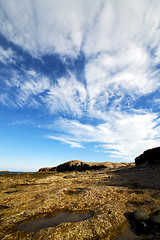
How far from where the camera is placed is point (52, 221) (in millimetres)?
7625

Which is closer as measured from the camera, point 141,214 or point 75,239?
point 75,239

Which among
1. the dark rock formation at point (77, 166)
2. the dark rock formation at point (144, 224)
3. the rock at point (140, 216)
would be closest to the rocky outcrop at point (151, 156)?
the dark rock formation at point (77, 166)

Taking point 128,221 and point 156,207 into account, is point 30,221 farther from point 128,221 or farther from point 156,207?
point 156,207

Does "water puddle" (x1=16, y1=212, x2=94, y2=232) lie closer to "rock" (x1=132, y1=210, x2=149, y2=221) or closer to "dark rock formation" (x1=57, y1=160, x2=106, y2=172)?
"rock" (x1=132, y1=210, x2=149, y2=221)

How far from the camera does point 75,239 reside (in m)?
5.81

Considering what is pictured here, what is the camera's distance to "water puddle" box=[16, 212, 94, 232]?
6981 mm

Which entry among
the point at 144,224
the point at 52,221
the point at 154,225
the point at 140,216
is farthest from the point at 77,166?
the point at 154,225

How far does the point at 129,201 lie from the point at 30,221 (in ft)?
27.2

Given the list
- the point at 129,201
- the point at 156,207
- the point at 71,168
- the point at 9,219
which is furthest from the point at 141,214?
the point at 71,168

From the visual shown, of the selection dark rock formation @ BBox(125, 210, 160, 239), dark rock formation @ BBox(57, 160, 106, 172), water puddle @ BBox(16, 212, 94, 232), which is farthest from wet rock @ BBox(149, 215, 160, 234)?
dark rock formation @ BBox(57, 160, 106, 172)

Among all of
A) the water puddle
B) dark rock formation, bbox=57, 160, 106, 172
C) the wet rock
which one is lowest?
the water puddle

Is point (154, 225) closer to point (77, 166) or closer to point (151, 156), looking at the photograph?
point (151, 156)

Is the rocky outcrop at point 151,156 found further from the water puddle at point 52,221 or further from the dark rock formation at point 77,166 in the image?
the water puddle at point 52,221

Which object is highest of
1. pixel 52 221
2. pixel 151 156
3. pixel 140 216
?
pixel 151 156
